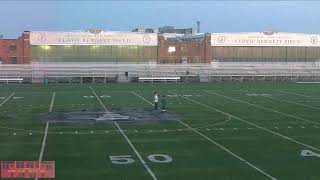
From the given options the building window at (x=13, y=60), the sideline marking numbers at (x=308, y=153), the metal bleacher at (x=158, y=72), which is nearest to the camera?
the sideline marking numbers at (x=308, y=153)

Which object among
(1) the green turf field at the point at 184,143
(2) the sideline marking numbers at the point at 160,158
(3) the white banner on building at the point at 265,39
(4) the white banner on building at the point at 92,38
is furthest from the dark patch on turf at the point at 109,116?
(3) the white banner on building at the point at 265,39

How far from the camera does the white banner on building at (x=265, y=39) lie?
6188cm

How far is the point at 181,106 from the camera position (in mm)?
28016

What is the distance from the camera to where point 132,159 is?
48.1ft

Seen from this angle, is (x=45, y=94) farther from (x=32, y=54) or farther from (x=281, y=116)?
(x=32, y=54)

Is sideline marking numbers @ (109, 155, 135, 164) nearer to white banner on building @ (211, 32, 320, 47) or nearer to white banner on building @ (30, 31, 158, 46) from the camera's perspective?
white banner on building @ (30, 31, 158, 46)

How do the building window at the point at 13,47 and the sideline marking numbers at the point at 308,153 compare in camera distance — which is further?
the building window at the point at 13,47

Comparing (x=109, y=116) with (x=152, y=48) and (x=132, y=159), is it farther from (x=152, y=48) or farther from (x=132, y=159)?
(x=152, y=48)

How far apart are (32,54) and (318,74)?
2729 cm

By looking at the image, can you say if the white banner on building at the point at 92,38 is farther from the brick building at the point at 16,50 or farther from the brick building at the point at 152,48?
the brick building at the point at 16,50

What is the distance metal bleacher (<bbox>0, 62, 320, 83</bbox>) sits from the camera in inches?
1966

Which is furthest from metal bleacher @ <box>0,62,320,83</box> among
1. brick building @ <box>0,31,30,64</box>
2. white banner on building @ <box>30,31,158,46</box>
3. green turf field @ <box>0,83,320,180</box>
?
green turf field @ <box>0,83,320,180</box>

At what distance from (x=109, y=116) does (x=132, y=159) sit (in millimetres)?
8904

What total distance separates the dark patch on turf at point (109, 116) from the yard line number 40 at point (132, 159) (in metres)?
6.80
